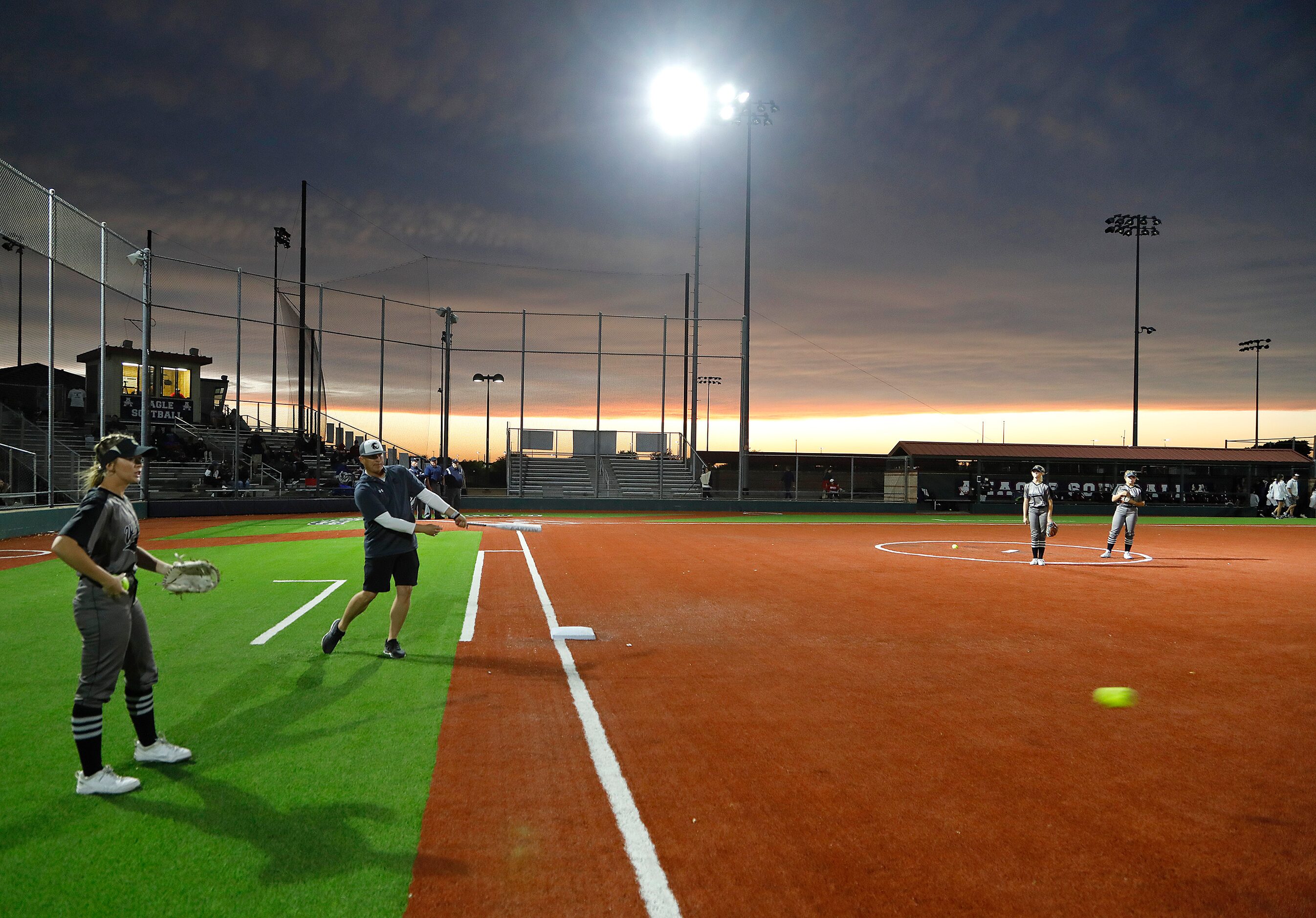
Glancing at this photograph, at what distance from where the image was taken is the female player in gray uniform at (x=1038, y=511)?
598 inches

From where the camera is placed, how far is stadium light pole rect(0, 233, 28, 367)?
16484 mm

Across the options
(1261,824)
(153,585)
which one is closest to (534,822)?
(1261,824)

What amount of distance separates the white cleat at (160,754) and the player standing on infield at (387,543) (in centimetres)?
245

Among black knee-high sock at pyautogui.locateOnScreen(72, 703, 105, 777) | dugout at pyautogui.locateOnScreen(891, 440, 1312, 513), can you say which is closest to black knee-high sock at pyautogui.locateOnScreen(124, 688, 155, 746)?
black knee-high sock at pyautogui.locateOnScreen(72, 703, 105, 777)

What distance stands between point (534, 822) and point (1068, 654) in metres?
6.10

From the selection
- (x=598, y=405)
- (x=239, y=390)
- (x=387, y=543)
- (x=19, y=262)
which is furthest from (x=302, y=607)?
(x=598, y=405)

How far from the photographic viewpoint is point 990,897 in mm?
3236

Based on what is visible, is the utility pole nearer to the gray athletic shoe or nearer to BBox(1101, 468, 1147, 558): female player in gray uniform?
the gray athletic shoe

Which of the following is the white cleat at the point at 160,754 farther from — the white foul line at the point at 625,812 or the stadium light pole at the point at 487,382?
the stadium light pole at the point at 487,382

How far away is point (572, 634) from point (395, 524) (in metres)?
2.27

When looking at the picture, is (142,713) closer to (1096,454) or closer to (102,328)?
(102,328)

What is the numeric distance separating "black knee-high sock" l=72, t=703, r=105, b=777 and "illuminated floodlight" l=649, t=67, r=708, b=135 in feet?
99.7

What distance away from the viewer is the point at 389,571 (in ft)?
23.7

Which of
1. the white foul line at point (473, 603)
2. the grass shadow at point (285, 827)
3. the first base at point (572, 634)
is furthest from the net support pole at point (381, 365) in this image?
the grass shadow at point (285, 827)
